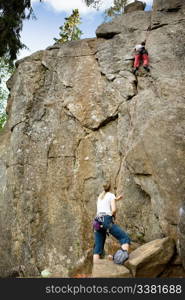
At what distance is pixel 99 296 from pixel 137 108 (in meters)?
8.07

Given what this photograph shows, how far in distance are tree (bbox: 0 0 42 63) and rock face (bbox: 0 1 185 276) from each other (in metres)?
1.87

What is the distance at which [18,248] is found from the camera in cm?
1440

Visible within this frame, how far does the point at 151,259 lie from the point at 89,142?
6.60 m

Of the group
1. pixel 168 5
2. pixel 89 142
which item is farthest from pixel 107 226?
pixel 168 5

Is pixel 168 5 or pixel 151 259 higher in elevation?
pixel 168 5

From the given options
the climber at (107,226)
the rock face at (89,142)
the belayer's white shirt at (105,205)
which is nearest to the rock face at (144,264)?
the climber at (107,226)

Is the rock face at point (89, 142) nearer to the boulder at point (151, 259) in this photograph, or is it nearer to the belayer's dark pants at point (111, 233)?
the boulder at point (151, 259)

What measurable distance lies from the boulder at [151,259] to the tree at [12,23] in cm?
1371

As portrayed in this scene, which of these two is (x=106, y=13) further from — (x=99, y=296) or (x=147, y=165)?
(x=99, y=296)

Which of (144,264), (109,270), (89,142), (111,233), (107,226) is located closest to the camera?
(109,270)

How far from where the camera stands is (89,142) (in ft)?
48.6

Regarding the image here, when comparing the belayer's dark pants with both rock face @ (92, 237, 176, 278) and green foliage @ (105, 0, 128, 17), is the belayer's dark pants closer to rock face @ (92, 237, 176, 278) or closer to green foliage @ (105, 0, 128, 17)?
rock face @ (92, 237, 176, 278)

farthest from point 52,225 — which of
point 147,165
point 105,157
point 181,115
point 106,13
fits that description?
point 106,13

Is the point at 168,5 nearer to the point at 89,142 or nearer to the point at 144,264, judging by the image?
the point at 89,142
